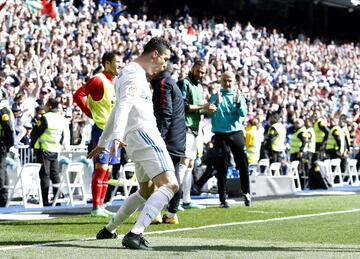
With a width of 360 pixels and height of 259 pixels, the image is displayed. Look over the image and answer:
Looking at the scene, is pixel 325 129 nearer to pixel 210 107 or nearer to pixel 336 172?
pixel 336 172

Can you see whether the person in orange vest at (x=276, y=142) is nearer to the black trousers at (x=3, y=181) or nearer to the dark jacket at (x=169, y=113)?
the black trousers at (x=3, y=181)

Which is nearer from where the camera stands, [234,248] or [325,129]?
[234,248]

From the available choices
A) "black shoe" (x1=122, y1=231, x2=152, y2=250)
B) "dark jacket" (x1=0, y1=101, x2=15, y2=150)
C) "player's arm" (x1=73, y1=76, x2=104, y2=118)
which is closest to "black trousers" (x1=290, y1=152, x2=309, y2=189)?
"dark jacket" (x1=0, y1=101, x2=15, y2=150)

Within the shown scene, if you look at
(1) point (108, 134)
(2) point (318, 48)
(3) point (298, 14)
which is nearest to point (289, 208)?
(1) point (108, 134)

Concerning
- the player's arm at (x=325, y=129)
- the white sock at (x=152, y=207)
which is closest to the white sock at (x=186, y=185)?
the white sock at (x=152, y=207)

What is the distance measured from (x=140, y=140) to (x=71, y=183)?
328 inches

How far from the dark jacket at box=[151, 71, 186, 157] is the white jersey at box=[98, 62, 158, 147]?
2.60 m

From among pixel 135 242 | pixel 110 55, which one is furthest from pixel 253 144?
pixel 135 242

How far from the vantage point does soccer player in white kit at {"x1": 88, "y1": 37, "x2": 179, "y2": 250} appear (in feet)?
28.6

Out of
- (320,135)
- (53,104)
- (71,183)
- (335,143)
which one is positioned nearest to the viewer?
(53,104)

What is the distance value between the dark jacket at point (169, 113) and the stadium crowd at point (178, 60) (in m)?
2.66

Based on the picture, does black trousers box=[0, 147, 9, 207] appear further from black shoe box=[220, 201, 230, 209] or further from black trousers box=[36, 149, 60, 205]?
black shoe box=[220, 201, 230, 209]

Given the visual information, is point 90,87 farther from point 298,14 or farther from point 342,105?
point 298,14

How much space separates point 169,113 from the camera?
38.6 ft
